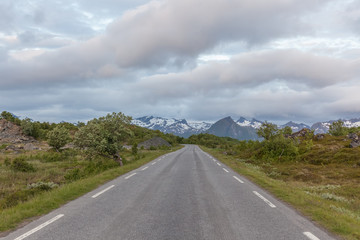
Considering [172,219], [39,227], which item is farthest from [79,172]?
[172,219]

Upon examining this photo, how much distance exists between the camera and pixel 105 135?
2133 centimetres

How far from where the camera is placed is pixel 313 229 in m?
5.45

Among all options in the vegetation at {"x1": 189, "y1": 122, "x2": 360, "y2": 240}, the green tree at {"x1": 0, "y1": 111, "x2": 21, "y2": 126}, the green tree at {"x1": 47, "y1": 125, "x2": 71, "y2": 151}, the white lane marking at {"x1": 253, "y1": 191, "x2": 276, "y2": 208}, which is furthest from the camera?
the green tree at {"x1": 0, "y1": 111, "x2": 21, "y2": 126}

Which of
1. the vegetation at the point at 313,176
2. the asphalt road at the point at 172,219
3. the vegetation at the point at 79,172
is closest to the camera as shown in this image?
the asphalt road at the point at 172,219

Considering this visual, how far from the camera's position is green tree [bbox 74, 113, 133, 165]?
20328mm

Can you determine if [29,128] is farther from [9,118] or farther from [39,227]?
[39,227]

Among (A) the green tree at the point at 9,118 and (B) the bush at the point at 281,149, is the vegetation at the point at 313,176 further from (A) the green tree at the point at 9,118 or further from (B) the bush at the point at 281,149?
(A) the green tree at the point at 9,118

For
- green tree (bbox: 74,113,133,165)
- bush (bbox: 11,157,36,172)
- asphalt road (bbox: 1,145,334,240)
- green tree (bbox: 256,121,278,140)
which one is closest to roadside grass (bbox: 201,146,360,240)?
asphalt road (bbox: 1,145,334,240)

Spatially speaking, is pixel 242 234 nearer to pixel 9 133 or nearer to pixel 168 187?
pixel 168 187

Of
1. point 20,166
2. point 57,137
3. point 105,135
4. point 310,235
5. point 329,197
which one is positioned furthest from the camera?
point 57,137

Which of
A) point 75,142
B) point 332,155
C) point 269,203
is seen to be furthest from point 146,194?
point 332,155

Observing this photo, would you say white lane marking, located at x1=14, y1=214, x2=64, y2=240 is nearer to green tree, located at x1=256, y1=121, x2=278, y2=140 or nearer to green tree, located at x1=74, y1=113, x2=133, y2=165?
green tree, located at x1=74, y1=113, x2=133, y2=165

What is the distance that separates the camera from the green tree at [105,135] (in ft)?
66.7

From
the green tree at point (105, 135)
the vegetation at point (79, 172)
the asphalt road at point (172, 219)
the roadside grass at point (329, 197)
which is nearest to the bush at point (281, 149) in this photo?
the roadside grass at point (329, 197)
